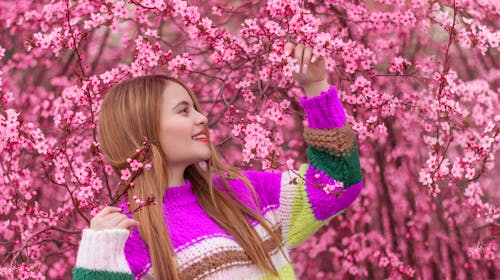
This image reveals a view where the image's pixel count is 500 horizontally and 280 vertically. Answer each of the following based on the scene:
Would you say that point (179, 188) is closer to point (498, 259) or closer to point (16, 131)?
point (16, 131)

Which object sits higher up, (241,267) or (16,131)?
(16,131)

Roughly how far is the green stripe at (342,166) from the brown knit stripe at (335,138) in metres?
0.03

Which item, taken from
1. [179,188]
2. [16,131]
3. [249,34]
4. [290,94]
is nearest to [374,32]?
[290,94]

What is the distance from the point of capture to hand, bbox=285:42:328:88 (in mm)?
2234

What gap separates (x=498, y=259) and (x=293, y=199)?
2227 millimetres

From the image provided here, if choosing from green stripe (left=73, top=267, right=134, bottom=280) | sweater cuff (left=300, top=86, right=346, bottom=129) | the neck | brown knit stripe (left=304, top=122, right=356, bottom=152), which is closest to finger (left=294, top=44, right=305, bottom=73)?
sweater cuff (left=300, top=86, right=346, bottom=129)

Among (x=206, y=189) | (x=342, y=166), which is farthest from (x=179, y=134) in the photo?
(x=342, y=166)

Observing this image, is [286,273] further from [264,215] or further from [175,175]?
[175,175]

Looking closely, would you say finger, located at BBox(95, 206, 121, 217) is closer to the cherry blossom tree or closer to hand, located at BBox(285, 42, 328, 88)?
hand, located at BBox(285, 42, 328, 88)

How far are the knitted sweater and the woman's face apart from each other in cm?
16

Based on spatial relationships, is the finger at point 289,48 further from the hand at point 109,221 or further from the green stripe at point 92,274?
the green stripe at point 92,274

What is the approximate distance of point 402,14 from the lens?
3387 mm

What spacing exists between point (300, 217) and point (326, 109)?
1.57 feet

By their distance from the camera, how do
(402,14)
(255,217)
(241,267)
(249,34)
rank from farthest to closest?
1. (402,14)
2. (249,34)
3. (255,217)
4. (241,267)
